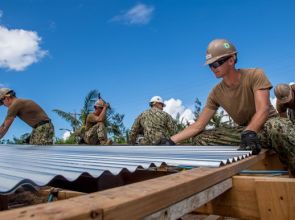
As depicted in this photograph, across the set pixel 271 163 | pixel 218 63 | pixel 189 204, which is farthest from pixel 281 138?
pixel 189 204

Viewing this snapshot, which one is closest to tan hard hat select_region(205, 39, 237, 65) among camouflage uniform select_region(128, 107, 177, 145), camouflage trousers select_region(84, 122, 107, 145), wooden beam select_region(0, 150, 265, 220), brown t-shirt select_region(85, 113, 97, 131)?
wooden beam select_region(0, 150, 265, 220)

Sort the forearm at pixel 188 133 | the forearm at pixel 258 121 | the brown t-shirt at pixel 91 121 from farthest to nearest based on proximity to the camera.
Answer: the brown t-shirt at pixel 91 121 → the forearm at pixel 188 133 → the forearm at pixel 258 121

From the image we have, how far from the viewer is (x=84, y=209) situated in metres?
0.86

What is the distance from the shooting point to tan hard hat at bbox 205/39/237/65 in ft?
12.2

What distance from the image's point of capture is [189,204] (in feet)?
4.65

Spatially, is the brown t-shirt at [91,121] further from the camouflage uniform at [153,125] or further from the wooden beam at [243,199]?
the wooden beam at [243,199]

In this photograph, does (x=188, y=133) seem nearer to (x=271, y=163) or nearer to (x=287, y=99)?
(x=271, y=163)

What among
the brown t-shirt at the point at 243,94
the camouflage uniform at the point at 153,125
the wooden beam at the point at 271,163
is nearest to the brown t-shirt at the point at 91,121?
the camouflage uniform at the point at 153,125

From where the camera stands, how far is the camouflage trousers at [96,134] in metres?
9.18

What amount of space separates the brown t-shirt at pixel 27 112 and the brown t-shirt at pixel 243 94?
13.4 ft

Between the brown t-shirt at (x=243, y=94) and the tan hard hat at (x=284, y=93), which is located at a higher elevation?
the tan hard hat at (x=284, y=93)

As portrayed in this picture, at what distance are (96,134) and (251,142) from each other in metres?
6.74

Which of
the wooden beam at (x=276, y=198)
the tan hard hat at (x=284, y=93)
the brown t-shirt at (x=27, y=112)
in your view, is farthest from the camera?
the brown t-shirt at (x=27, y=112)

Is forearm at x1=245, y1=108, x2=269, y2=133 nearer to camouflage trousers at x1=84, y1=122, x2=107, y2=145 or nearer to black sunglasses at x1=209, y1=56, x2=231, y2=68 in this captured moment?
black sunglasses at x1=209, y1=56, x2=231, y2=68
